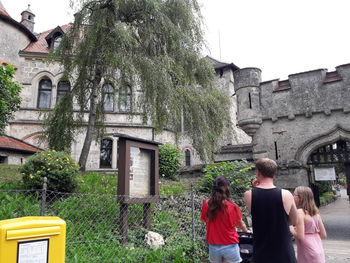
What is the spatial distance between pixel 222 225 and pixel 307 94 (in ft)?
34.9

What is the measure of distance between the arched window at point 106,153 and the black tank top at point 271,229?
15892mm

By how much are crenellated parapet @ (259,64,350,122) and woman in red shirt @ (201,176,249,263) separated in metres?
10.1

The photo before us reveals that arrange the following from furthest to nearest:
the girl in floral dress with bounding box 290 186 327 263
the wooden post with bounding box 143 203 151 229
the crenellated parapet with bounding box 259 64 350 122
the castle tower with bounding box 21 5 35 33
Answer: the castle tower with bounding box 21 5 35 33 → the crenellated parapet with bounding box 259 64 350 122 → the wooden post with bounding box 143 203 151 229 → the girl in floral dress with bounding box 290 186 327 263

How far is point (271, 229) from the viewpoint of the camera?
2.73 meters

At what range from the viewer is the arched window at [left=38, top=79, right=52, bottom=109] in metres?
18.1

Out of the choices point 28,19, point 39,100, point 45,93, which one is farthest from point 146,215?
point 28,19

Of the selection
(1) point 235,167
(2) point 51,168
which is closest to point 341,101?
(1) point 235,167

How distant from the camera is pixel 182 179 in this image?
11828mm

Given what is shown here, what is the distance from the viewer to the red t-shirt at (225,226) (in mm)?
3311

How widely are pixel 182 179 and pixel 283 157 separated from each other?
186 inches

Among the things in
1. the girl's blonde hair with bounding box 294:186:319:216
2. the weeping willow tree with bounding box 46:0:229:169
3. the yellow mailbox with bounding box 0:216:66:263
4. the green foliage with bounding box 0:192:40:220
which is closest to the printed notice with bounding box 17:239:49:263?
the yellow mailbox with bounding box 0:216:66:263

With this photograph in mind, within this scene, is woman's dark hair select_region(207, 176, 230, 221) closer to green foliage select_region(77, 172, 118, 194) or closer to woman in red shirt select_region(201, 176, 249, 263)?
woman in red shirt select_region(201, 176, 249, 263)

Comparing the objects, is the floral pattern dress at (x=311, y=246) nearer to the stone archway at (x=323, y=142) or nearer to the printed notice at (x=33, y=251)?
the printed notice at (x=33, y=251)

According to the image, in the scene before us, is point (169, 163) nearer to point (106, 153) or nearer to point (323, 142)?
point (323, 142)
